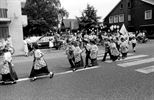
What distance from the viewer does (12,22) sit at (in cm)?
1700

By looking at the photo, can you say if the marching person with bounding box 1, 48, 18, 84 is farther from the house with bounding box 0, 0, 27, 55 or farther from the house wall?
the house wall

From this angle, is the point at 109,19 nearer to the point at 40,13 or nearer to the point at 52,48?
the point at 40,13

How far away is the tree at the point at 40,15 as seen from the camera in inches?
1496

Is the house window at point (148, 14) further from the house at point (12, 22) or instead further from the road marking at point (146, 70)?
the road marking at point (146, 70)

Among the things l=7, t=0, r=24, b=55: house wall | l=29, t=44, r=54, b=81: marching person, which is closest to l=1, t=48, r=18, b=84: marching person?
l=29, t=44, r=54, b=81: marching person

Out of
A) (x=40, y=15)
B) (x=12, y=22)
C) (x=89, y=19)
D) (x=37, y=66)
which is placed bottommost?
(x=37, y=66)

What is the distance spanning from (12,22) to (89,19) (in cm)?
2003

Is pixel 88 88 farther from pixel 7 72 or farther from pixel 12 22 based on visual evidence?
pixel 12 22

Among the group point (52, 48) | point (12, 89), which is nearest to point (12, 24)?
point (52, 48)

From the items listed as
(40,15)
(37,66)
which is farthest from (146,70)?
(40,15)

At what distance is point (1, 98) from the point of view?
197 inches

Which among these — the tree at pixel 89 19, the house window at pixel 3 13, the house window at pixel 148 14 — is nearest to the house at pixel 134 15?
the house window at pixel 148 14

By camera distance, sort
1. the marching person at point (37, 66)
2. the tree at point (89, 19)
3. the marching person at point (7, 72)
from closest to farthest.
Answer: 1. the marching person at point (7, 72)
2. the marching person at point (37, 66)
3. the tree at point (89, 19)

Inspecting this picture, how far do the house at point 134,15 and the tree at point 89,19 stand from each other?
448 centimetres
